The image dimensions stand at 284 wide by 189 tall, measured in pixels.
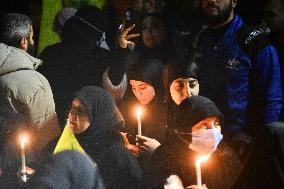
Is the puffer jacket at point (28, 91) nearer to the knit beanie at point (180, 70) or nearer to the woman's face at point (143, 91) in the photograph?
the woman's face at point (143, 91)

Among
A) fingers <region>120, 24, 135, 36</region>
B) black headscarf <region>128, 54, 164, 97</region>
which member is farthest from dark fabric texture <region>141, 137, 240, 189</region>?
fingers <region>120, 24, 135, 36</region>

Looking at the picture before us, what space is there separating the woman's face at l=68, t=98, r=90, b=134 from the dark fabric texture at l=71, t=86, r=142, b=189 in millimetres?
32

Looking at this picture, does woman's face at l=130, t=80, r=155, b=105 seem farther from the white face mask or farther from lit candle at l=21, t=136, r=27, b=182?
lit candle at l=21, t=136, r=27, b=182

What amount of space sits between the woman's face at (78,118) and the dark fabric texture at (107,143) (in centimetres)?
3

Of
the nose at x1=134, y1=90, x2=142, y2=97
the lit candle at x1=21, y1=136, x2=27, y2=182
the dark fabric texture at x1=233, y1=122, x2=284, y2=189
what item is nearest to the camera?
the dark fabric texture at x1=233, y1=122, x2=284, y2=189

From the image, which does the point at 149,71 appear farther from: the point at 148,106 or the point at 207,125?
the point at 207,125

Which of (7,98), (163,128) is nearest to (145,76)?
(163,128)

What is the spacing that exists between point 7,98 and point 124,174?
102 centimetres

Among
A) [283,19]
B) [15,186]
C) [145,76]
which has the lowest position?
[15,186]

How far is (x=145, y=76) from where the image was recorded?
13.6ft

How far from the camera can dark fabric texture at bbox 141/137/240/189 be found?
3650 mm

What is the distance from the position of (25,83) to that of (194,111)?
1265mm

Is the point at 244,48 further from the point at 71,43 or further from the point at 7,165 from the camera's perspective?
the point at 7,165

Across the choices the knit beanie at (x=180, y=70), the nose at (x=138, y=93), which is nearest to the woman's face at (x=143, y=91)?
the nose at (x=138, y=93)
